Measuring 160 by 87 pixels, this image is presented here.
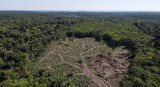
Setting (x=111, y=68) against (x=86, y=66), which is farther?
(x=86, y=66)

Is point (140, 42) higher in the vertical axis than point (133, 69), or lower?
higher

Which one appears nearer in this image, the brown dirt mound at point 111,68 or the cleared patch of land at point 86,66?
the cleared patch of land at point 86,66

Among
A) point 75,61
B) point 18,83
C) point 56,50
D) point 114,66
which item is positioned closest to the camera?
point 18,83

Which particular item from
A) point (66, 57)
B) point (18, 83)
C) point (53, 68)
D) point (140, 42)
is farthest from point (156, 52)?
point (18, 83)

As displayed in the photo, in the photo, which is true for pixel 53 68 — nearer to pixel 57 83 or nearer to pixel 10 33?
pixel 57 83

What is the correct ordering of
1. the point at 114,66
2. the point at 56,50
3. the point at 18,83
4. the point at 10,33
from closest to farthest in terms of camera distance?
1. the point at 18,83
2. the point at 114,66
3. the point at 56,50
4. the point at 10,33

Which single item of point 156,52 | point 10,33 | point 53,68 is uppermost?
point 10,33

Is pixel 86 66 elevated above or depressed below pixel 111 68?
below

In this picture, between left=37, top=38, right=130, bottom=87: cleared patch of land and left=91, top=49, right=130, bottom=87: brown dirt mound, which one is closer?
left=37, top=38, right=130, bottom=87: cleared patch of land
